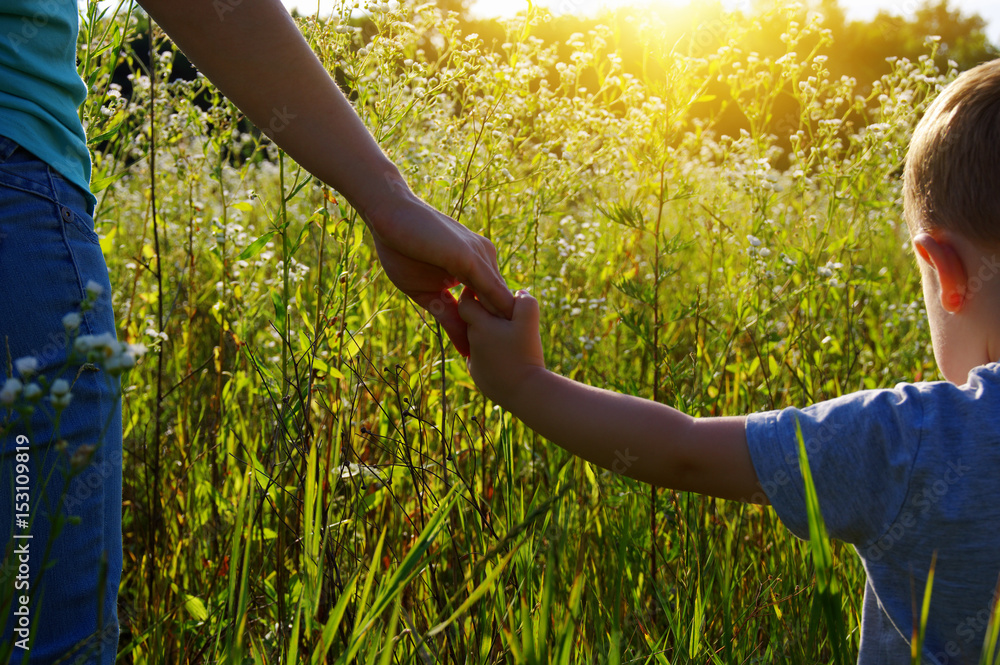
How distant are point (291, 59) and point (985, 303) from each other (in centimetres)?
106

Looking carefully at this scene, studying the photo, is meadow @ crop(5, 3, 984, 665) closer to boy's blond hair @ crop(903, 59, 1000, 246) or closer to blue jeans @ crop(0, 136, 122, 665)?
blue jeans @ crop(0, 136, 122, 665)

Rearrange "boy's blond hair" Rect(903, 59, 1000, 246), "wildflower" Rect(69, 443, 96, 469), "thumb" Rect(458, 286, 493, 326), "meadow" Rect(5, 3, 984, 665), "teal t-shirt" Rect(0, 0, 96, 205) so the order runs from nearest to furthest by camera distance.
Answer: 1. "wildflower" Rect(69, 443, 96, 469)
2. "teal t-shirt" Rect(0, 0, 96, 205)
3. "boy's blond hair" Rect(903, 59, 1000, 246)
4. "thumb" Rect(458, 286, 493, 326)
5. "meadow" Rect(5, 3, 984, 665)

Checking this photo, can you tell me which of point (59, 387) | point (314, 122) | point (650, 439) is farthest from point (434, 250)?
point (59, 387)

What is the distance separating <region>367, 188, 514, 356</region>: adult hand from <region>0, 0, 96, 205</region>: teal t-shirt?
0.42 metres

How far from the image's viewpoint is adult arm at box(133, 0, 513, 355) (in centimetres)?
111

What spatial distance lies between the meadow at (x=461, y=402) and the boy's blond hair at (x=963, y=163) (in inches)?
21.3

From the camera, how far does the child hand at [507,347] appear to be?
3.73 ft

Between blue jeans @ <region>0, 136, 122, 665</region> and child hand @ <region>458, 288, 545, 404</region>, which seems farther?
child hand @ <region>458, 288, 545, 404</region>

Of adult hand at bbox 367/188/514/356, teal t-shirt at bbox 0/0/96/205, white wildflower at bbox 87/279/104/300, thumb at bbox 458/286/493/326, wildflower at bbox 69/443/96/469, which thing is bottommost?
wildflower at bbox 69/443/96/469

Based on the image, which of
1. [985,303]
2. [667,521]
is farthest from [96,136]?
[985,303]

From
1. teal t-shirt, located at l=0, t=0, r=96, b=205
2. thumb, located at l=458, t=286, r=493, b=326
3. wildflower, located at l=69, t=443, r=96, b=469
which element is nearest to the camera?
wildflower, located at l=69, t=443, r=96, b=469

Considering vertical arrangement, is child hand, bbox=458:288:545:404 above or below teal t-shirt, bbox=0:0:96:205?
below

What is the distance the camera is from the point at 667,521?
2.01 m

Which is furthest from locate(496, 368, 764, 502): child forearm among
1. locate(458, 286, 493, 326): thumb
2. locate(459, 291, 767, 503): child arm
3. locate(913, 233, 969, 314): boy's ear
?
locate(913, 233, 969, 314): boy's ear
